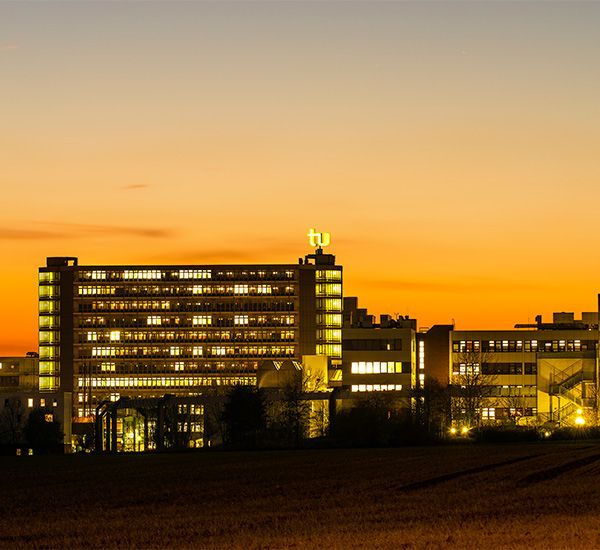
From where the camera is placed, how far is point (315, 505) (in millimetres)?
57594

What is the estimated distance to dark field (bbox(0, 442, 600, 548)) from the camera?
44344 mm

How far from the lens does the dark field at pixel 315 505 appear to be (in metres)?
44.3

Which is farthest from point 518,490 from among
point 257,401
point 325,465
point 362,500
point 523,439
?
point 257,401

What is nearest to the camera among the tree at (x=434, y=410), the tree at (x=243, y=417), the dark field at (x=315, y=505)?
the dark field at (x=315, y=505)

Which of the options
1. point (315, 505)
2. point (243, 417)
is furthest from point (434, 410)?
point (315, 505)

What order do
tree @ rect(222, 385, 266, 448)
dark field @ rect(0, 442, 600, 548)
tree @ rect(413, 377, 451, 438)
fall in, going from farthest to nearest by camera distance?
tree @ rect(413, 377, 451, 438)
tree @ rect(222, 385, 266, 448)
dark field @ rect(0, 442, 600, 548)

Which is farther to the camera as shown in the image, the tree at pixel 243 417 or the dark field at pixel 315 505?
the tree at pixel 243 417

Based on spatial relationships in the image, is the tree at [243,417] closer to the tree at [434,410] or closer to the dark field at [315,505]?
the tree at [434,410]

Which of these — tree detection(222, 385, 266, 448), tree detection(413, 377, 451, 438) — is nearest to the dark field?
tree detection(222, 385, 266, 448)

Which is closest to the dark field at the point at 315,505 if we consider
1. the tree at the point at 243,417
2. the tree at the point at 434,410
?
the tree at the point at 243,417

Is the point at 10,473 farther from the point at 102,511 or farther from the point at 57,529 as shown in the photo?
the point at 57,529

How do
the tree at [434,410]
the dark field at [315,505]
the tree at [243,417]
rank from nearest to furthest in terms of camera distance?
the dark field at [315,505], the tree at [243,417], the tree at [434,410]

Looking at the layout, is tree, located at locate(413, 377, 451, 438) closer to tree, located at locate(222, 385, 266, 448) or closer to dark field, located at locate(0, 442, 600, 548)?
tree, located at locate(222, 385, 266, 448)

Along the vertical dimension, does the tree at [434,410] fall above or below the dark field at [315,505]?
above
